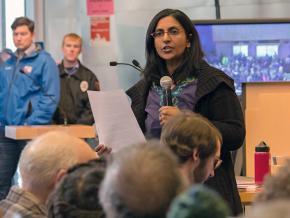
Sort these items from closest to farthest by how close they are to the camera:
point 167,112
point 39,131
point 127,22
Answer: point 167,112 → point 39,131 → point 127,22

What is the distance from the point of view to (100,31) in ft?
24.7

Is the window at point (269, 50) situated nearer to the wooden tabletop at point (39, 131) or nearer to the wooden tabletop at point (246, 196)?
the wooden tabletop at point (39, 131)

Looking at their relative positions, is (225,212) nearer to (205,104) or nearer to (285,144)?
(205,104)

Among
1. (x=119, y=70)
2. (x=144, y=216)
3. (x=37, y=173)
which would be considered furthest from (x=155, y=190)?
(x=119, y=70)

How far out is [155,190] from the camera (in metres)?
1.35

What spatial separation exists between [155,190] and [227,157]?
169 centimetres

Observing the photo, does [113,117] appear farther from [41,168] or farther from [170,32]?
[41,168]

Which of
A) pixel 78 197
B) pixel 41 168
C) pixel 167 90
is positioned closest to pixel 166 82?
pixel 167 90

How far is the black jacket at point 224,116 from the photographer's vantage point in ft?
9.63

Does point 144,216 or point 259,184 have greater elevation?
point 144,216


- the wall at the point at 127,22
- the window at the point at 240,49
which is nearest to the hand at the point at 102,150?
the window at the point at 240,49

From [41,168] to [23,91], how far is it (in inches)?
167

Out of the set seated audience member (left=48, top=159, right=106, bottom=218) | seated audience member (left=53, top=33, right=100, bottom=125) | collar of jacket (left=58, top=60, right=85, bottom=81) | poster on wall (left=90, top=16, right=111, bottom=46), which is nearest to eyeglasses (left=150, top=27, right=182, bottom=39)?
seated audience member (left=48, top=159, right=106, bottom=218)

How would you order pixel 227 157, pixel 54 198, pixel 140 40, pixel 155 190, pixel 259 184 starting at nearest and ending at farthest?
1. pixel 155 190
2. pixel 54 198
3. pixel 227 157
4. pixel 259 184
5. pixel 140 40
